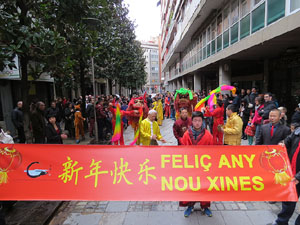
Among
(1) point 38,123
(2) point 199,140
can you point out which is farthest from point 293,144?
(1) point 38,123

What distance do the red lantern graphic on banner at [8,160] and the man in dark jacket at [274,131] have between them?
4272mm

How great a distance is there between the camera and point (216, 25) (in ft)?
41.7

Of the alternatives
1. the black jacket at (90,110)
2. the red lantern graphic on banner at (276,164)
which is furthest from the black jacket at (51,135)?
the red lantern graphic on banner at (276,164)

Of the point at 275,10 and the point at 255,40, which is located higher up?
the point at 275,10

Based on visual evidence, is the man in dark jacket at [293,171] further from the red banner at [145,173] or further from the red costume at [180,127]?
the red costume at [180,127]

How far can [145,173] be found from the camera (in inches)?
121

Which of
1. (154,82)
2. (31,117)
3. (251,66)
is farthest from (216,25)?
(154,82)

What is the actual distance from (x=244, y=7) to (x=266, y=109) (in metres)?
6.21

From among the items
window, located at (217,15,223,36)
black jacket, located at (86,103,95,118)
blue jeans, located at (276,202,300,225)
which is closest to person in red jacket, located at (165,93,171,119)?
window, located at (217,15,223,36)

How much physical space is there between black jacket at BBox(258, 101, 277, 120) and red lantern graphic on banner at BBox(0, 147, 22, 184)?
580 centimetres

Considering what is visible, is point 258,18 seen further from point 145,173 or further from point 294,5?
point 145,173

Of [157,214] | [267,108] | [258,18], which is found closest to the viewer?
[157,214]

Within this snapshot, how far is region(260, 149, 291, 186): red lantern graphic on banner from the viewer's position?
2857 millimetres

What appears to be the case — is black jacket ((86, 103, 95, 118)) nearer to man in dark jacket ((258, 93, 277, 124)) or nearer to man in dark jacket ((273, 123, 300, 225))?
man in dark jacket ((258, 93, 277, 124))
